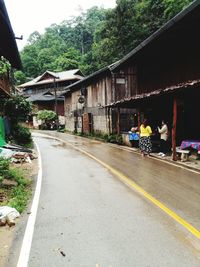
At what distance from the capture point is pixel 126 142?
24109 mm

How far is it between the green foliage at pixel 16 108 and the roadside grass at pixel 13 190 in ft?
49.8

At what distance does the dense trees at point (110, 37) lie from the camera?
46719 mm

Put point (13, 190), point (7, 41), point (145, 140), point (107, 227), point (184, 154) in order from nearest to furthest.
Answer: point (107, 227) < point (13, 190) < point (184, 154) < point (7, 41) < point (145, 140)

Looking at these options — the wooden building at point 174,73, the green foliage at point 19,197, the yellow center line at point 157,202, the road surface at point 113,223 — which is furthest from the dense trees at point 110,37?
the green foliage at point 19,197

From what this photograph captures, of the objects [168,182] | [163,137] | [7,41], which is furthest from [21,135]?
[168,182]

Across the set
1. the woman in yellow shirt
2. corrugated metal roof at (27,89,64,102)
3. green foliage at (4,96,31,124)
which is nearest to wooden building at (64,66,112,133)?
green foliage at (4,96,31,124)

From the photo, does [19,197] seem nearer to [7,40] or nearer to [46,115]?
[7,40]

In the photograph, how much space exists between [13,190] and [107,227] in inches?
156

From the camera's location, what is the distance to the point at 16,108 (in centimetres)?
2525

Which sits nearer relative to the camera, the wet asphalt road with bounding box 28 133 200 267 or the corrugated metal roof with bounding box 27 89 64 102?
the wet asphalt road with bounding box 28 133 200 267

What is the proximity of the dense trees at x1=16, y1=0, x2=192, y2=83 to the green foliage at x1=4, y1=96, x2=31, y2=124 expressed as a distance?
23457 millimetres

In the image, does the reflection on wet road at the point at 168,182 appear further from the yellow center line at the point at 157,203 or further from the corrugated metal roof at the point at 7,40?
the corrugated metal roof at the point at 7,40

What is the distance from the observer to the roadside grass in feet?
25.7

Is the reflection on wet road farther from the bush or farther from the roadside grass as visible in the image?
the bush
